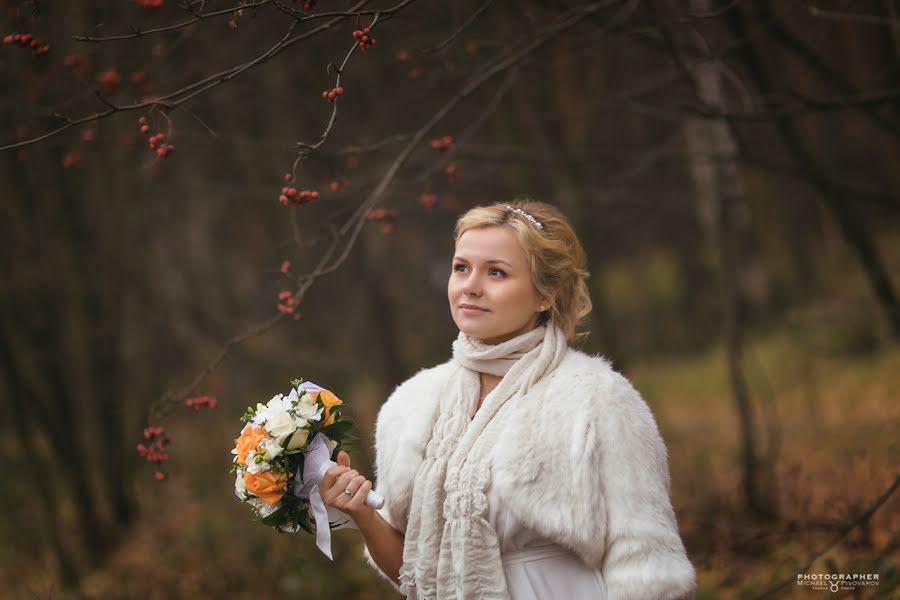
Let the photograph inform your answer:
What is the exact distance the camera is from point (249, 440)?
243 cm

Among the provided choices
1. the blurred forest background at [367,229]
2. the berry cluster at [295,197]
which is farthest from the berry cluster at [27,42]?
the berry cluster at [295,197]

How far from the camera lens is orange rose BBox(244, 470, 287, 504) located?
239cm

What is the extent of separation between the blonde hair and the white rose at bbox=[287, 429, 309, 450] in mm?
842

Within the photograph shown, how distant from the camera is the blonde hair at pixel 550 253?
2602mm

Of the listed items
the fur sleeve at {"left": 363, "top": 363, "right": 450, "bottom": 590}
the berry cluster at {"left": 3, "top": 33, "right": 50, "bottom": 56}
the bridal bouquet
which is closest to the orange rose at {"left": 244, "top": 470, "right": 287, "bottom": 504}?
the bridal bouquet

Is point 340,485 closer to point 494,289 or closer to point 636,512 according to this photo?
point 494,289

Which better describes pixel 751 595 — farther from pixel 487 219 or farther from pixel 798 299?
pixel 798 299

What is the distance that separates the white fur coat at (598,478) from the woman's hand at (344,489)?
1.38 feet

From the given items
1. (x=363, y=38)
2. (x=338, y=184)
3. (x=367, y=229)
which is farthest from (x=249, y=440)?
(x=367, y=229)

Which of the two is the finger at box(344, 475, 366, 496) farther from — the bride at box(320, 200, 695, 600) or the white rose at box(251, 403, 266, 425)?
the white rose at box(251, 403, 266, 425)

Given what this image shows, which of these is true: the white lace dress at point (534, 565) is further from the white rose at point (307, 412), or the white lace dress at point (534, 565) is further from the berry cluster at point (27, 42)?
the berry cluster at point (27, 42)

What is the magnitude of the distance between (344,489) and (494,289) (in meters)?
0.79

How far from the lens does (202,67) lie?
690 centimetres

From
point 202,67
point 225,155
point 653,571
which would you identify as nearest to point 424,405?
point 653,571
